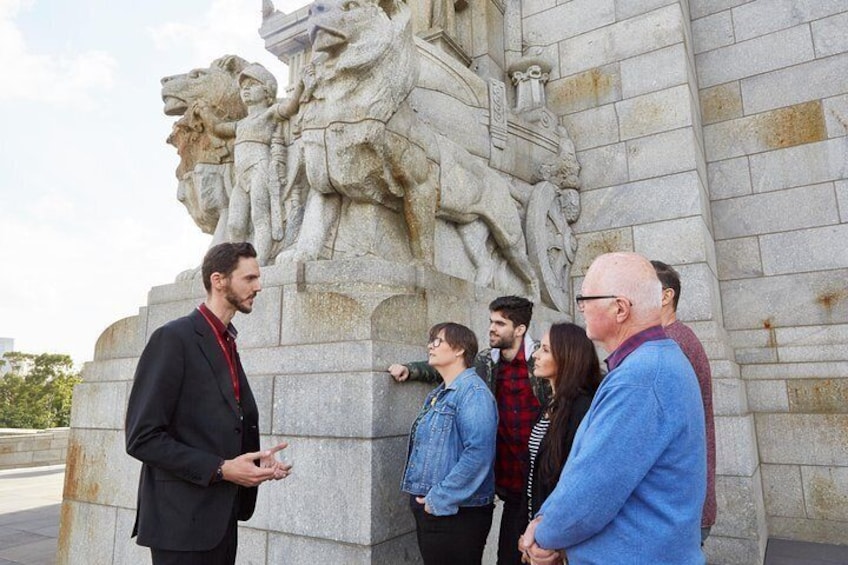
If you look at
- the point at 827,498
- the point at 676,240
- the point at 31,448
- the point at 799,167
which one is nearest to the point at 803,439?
the point at 827,498

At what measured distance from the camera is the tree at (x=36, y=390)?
96.3 ft

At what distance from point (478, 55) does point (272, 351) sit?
A: 642 centimetres

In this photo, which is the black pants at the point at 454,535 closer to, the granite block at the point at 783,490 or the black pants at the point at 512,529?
the black pants at the point at 512,529

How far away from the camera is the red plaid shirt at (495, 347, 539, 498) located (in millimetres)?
3170

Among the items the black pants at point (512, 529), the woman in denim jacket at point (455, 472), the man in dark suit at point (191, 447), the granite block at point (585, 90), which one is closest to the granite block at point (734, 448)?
the black pants at point (512, 529)

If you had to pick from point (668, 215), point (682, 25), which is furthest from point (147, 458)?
point (682, 25)

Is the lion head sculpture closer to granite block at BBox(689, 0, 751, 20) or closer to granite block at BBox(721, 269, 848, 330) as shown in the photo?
granite block at BBox(721, 269, 848, 330)

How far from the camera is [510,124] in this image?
746cm

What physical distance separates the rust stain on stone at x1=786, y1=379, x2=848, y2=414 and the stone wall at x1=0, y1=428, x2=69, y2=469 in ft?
46.2

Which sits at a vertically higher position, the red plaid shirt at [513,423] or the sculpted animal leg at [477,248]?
the sculpted animal leg at [477,248]

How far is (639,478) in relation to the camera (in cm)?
167

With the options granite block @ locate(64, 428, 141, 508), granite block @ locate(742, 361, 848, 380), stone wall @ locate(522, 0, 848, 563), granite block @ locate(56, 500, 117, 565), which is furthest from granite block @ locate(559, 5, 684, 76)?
granite block @ locate(56, 500, 117, 565)

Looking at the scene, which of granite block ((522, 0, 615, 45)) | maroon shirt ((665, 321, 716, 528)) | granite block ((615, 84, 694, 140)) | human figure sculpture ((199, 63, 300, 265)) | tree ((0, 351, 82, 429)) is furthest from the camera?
tree ((0, 351, 82, 429))

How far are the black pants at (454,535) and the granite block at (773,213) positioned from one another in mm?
6305
